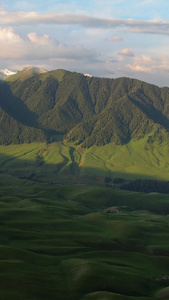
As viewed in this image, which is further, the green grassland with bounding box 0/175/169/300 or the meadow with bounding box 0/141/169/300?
the green grassland with bounding box 0/175/169/300

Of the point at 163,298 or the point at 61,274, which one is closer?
the point at 163,298

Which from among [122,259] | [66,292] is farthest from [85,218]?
[66,292]

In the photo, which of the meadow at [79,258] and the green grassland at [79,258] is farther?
the green grassland at [79,258]

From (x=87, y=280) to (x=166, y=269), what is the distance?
32.0m

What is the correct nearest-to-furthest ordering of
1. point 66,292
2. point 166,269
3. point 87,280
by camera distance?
point 66,292 < point 87,280 < point 166,269

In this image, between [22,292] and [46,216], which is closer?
[22,292]

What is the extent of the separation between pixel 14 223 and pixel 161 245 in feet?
184

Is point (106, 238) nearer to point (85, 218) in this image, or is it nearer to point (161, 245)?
point (161, 245)

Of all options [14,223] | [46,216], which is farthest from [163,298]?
[46,216]

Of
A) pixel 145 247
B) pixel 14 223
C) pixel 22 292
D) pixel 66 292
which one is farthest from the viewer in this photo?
pixel 14 223

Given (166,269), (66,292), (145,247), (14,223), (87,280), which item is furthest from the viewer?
(14,223)

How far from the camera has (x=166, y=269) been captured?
118 meters

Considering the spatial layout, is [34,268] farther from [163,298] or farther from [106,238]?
[106,238]

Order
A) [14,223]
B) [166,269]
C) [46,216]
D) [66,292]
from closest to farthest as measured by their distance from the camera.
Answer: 1. [66,292]
2. [166,269]
3. [14,223]
4. [46,216]
